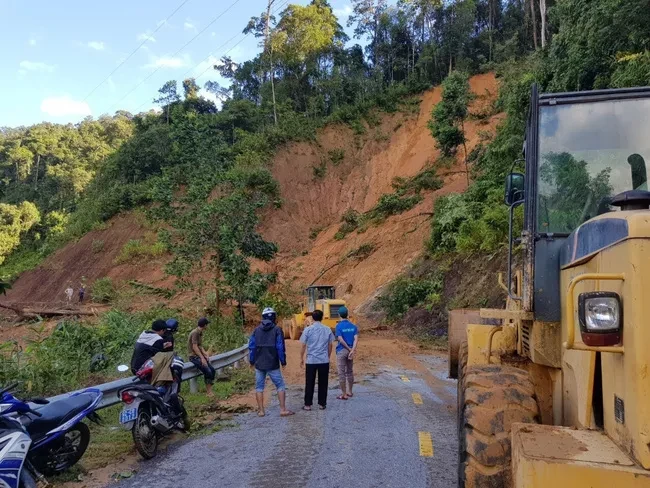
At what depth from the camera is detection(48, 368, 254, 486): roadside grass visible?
6.22 metres

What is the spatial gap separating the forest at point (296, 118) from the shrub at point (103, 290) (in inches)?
212

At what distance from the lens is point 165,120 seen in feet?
178

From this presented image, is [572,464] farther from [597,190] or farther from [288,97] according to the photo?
[288,97]

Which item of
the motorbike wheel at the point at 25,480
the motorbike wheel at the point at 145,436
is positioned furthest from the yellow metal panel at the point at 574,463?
the motorbike wheel at the point at 145,436

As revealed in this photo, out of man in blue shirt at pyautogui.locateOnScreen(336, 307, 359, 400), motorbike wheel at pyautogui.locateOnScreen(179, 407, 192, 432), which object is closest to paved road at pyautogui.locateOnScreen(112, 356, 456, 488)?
motorbike wheel at pyautogui.locateOnScreen(179, 407, 192, 432)

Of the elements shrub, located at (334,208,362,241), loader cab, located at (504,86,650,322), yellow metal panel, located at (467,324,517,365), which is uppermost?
shrub, located at (334,208,362,241)

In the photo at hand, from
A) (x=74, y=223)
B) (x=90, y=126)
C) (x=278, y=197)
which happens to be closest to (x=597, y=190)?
(x=278, y=197)

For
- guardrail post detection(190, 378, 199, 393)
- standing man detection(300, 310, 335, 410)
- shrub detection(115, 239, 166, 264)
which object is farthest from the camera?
shrub detection(115, 239, 166, 264)

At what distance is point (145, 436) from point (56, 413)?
1.10 m

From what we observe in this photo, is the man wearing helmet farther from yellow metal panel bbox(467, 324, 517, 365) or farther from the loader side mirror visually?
the loader side mirror

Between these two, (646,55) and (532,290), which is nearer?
(532,290)

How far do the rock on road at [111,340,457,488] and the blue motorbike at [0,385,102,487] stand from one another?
2.49 ft

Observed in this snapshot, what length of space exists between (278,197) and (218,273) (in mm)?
23314

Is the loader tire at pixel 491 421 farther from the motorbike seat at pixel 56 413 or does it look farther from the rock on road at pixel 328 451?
the motorbike seat at pixel 56 413
